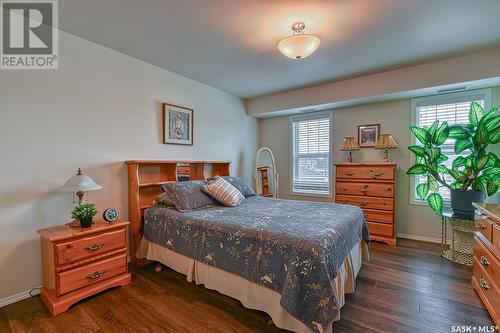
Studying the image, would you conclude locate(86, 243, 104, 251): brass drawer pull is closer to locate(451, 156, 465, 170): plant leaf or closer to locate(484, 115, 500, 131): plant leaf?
locate(451, 156, 465, 170): plant leaf

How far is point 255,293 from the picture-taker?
172 centimetres

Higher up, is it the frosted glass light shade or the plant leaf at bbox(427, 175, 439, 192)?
the frosted glass light shade

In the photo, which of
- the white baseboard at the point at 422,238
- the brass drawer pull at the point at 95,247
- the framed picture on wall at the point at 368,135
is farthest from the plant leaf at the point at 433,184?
the brass drawer pull at the point at 95,247

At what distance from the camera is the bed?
1437mm

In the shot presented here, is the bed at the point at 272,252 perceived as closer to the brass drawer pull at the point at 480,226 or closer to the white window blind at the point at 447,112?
the brass drawer pull at the point at 480,226

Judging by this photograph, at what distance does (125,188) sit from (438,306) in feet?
11.1

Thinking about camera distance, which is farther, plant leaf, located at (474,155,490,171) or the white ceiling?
plant leaf, located at (474,155,490,171)

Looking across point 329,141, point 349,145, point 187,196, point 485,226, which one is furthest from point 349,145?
point 187,196

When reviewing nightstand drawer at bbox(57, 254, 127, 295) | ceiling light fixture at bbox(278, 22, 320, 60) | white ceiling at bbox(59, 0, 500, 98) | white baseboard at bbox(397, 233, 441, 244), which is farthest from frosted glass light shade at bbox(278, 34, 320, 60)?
white baseboard at bbox(397, 233, 441, 244)

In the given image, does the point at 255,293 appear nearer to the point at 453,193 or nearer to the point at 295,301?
the point at 295,301

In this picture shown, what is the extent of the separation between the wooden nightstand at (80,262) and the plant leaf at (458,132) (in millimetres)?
3932

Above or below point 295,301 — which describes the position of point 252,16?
above

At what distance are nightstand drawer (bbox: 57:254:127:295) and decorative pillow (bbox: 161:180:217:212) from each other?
2.45 feet

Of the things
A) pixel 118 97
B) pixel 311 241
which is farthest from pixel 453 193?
pixel 118 97
